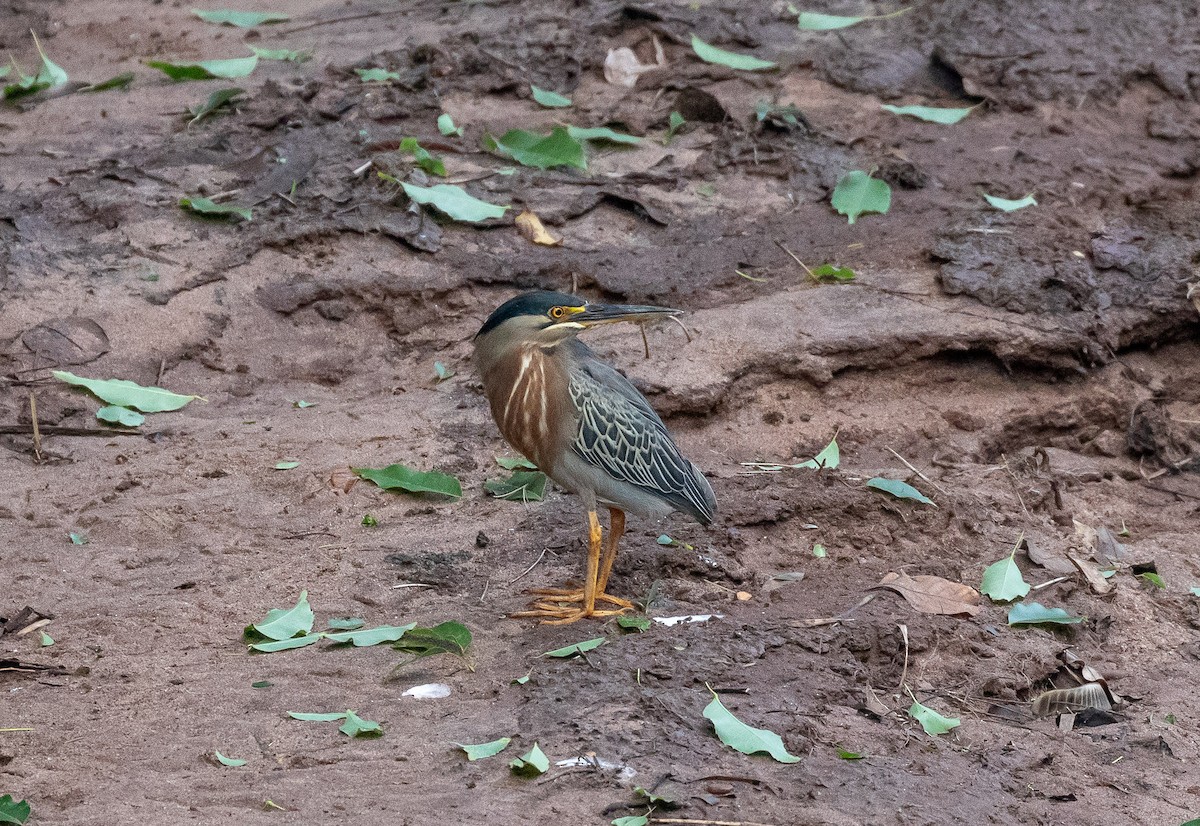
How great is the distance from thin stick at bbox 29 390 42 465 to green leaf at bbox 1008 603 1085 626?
4.47 m

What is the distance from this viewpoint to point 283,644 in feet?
15.4

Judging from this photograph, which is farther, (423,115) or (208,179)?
(423,115)

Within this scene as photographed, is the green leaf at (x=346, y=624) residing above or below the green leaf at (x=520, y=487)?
above

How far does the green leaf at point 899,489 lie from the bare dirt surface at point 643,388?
0.09 metres

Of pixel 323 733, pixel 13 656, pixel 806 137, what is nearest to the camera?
pixel 323 733

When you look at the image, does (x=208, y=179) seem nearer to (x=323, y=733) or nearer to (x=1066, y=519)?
(x=323, y=733)

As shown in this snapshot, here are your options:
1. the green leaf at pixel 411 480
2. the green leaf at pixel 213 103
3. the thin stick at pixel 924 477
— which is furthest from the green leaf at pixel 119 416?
the thin stick at pixel 924 477

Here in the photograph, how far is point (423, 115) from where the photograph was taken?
8.58m

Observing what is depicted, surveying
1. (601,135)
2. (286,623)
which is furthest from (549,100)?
(286,623)

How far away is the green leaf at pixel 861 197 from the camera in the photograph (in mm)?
7980

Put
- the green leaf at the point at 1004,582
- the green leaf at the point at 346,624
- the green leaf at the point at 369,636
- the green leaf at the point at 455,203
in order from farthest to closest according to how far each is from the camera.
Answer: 1. the green leaf at the point at 455,203
2. the green leaf at the point at 1004,582
3. the green leaf at the point at 346,624
4. the green leaf at the point at 369,636

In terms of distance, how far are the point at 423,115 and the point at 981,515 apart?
4623 millimetres

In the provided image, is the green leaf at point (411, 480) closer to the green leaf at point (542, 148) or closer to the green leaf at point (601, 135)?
the green leaf at point (542, 148)

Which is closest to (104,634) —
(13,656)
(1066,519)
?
(13,656)
